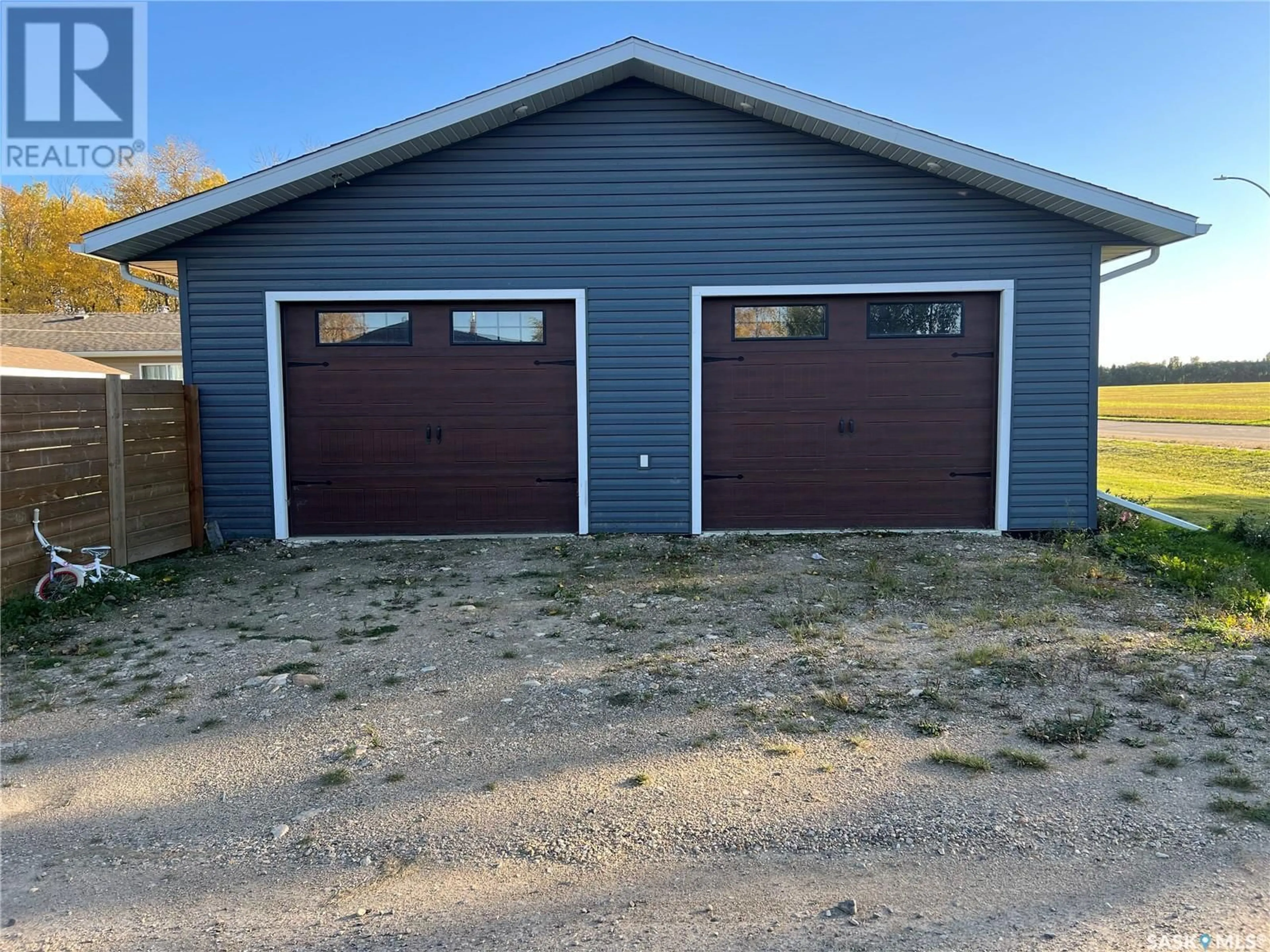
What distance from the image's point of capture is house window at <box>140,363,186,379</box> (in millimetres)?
19562

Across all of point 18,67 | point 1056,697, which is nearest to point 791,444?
point 1056,697

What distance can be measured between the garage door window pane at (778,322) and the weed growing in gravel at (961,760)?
530 cm

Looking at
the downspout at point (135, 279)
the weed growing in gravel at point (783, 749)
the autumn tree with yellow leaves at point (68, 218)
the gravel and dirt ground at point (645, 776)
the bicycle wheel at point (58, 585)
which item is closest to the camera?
the gravel and dirt ground at point (645, 776)

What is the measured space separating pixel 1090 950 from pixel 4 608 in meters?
6.20

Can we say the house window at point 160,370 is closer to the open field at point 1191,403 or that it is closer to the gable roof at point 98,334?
the gable roof at point 98,334

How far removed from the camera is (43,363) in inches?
632

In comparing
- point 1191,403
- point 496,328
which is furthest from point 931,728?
point 1191,403

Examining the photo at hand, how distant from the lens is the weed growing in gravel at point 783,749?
10.9ft

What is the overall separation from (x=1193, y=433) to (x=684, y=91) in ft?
73.0

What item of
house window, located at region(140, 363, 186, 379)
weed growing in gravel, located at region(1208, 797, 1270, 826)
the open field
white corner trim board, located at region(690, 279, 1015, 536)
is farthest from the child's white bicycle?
the open field

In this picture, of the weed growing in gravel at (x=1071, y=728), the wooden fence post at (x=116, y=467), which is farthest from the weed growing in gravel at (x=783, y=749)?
the wooden fence post at (x=116, y=467)

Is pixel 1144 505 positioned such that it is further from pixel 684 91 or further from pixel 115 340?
pixel 115 340

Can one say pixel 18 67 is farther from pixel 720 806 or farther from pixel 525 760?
pixel 720 806

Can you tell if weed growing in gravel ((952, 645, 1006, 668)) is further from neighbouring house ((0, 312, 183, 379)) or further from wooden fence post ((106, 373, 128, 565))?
neighbouring house ((0, 312, 183, 379))
